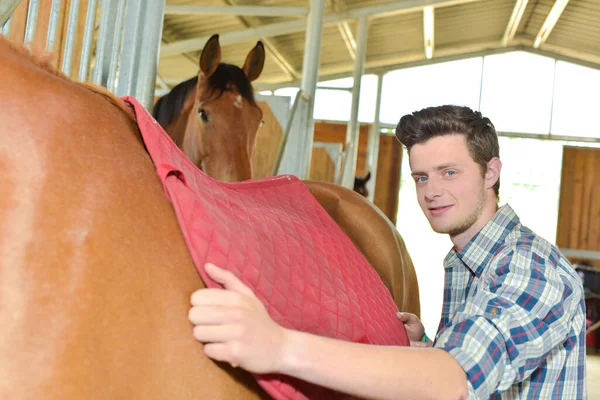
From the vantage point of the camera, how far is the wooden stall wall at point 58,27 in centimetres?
158

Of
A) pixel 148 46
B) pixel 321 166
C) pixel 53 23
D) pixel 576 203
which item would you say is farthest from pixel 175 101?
pixel 576 203

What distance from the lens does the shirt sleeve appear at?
38.9 inches

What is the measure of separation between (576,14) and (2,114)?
1206 cm

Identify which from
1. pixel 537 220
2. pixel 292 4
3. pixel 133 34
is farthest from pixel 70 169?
pixel 537 220

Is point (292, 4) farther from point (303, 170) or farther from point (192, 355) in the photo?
point (192, 355)

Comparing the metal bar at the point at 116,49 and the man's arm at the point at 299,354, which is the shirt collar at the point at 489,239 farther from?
the metal bar at the point at 116,49

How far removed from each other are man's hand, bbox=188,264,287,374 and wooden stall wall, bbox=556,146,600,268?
1255 cm

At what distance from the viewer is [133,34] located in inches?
73.7

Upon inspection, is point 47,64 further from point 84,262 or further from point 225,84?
point 225,84

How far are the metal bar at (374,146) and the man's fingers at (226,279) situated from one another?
939 centimetres

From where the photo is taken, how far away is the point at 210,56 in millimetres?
3266

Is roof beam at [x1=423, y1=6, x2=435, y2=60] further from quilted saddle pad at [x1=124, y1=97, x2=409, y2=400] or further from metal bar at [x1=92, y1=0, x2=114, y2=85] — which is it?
quilted saddle pad at [x1=124, y1=97, x2=409, y2=400]

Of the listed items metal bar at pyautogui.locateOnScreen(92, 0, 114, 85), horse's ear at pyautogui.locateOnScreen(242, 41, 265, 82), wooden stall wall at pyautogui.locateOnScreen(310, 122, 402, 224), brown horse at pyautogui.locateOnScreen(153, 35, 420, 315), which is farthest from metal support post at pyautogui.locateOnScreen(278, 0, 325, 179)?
wooden stall wall at pyautogui.locateOnScreen(310, 122, 402, 224)

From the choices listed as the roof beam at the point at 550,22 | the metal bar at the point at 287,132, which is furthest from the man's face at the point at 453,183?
the roof beam at the point at 550,22
